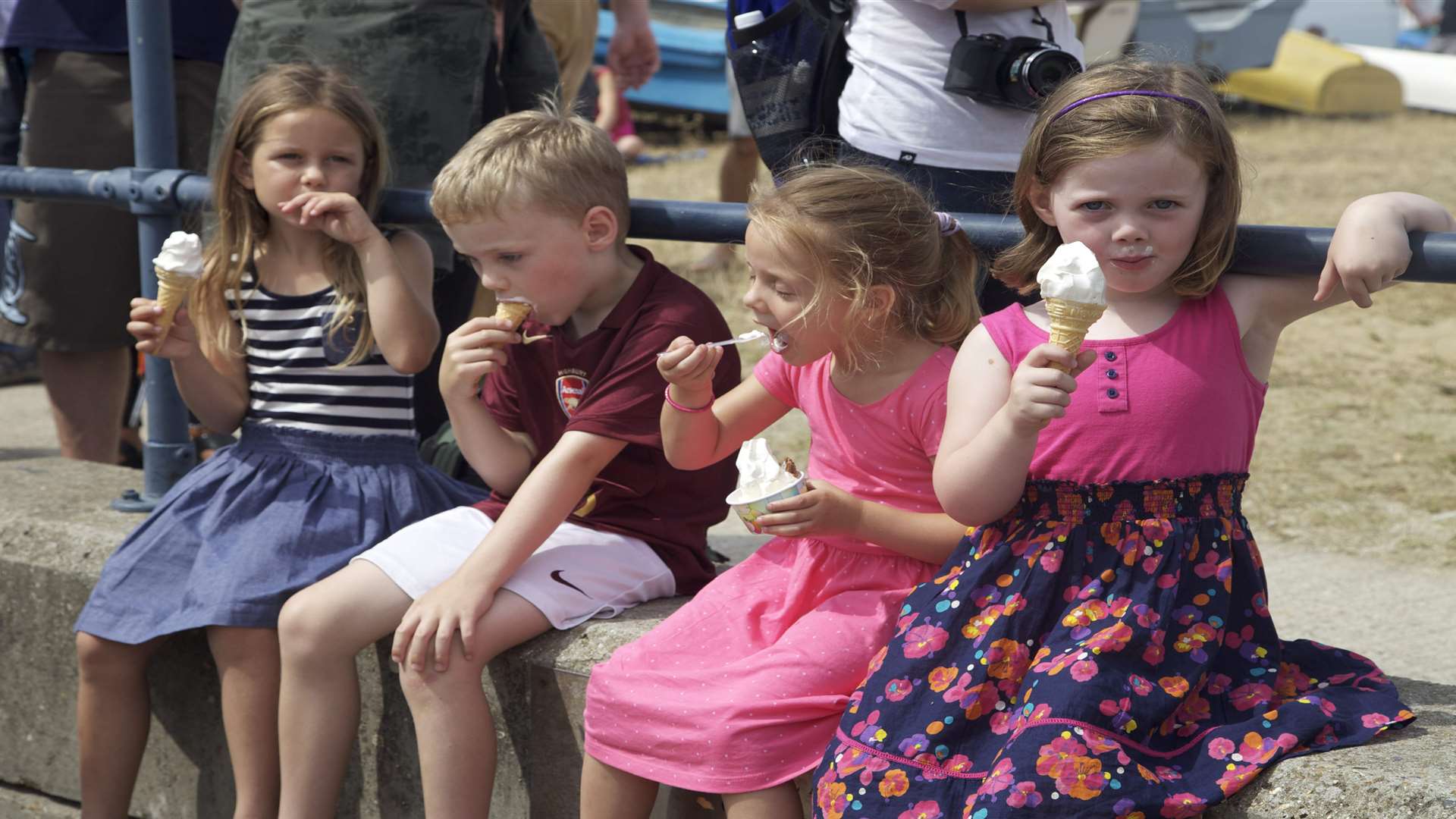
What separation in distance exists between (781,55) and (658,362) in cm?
95

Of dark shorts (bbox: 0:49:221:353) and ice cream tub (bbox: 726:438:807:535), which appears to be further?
dark shorts (bbox: 0:49:221:353)

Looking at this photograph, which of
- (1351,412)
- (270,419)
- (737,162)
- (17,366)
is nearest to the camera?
(270,419)

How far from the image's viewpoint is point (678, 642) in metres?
2.28

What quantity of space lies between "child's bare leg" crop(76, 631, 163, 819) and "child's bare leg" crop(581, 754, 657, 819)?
3.25 ft

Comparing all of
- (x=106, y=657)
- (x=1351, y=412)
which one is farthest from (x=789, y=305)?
(x=1351, y=412)

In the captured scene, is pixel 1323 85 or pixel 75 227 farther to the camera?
pixel 1323 85

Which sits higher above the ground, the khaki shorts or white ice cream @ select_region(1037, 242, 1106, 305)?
white ice cream @ select_region(1037, 242, 1106, 305)

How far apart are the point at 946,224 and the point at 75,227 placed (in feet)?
8.13

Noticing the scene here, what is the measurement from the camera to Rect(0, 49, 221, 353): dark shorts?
3945 millimetres

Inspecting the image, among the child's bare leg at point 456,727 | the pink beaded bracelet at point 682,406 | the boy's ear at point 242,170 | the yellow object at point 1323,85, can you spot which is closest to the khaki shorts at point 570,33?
the boy's ear at point 242,170

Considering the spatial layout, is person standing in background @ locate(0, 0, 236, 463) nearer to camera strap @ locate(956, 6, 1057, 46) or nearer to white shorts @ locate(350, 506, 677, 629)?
white shorts @ locate(350, 506, 677, 629)

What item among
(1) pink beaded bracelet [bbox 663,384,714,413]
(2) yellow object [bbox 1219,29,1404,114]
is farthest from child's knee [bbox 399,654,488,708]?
(2) yellow object [bbox 1219,29,1404,114]

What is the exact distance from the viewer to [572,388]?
2684mm

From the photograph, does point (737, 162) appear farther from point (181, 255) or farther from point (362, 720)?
point (362, 720)
